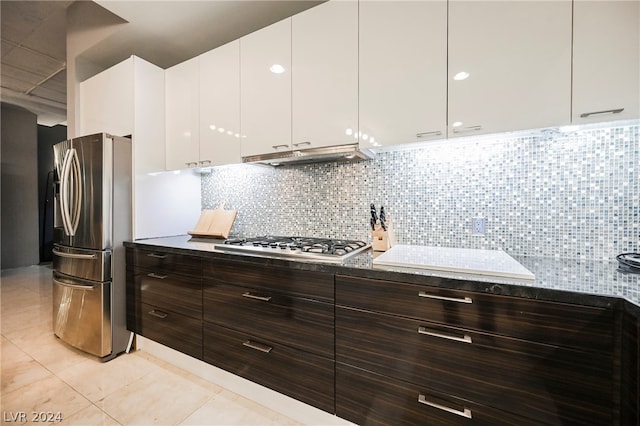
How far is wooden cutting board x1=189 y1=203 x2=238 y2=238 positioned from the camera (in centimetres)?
223

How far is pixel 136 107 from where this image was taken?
2137mm

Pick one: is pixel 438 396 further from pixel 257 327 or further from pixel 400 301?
pixel 257 327

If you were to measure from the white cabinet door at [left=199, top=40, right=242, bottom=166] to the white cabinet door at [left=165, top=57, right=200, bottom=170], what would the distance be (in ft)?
0.28

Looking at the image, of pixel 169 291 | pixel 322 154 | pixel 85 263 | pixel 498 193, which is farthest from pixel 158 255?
pixel 498 193

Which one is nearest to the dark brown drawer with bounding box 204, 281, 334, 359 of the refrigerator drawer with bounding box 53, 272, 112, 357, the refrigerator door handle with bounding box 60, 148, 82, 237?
the refrigerator drawer with bounding box 53, 272, 112, 357

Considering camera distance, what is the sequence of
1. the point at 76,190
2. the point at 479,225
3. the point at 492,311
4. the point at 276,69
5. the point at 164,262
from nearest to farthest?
1. the point at 492,311
2. the point at 479,225
3. the point at 276,69
4. the point at 164,262
5. the point at 76,190

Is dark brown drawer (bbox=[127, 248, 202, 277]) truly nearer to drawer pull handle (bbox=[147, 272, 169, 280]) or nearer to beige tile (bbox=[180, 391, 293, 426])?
drawer pull handle (bbox=[147, 272, 169, 280])

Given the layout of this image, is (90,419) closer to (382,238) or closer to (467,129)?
(382,238)

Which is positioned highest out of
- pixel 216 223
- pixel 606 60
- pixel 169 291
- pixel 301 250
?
pixel 606 60

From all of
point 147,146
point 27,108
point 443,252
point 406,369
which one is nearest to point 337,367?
point 406,369


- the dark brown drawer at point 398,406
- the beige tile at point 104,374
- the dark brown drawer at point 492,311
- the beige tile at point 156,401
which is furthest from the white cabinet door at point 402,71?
the beige tile at point 104,374

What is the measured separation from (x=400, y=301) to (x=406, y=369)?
0.29 m

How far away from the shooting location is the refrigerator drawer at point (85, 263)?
2002 mm

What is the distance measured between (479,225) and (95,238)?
2718 mm
